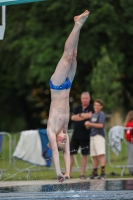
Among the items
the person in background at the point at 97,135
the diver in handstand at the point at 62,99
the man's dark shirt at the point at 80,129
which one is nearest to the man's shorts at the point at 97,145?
the person in background at the point at 97,135

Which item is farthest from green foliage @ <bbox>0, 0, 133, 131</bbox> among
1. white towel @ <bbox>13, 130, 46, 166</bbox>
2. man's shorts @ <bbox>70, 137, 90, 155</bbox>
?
man's shorts @ <bbox>70, 137, 90, 155</bbox>

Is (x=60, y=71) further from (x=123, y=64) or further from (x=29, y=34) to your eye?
(x=29, y=34)

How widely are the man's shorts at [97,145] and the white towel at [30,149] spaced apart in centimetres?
220

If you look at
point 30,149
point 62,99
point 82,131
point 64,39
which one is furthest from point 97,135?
point 64,39

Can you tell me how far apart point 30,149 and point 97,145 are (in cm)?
257

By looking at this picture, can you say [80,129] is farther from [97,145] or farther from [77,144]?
[97,145]

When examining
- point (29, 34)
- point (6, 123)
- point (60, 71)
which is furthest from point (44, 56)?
point (60, 71)

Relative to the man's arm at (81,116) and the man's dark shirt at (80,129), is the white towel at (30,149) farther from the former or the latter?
the man's arm at (81,116)

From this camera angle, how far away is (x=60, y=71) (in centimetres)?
986

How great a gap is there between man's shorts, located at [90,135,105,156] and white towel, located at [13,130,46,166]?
2.20 m

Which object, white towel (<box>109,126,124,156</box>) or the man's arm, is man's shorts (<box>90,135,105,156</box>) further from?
white towel (<box>109,126,124,156</box>)

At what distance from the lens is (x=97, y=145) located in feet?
49.0

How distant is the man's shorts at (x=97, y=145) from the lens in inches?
588

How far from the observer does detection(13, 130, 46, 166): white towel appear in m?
16.9
